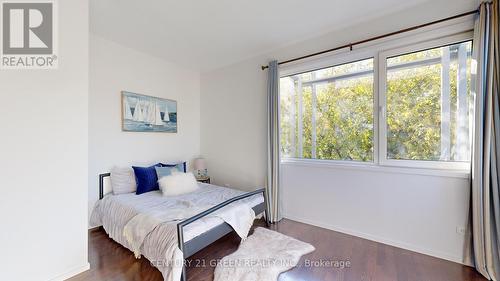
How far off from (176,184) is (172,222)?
955 mm

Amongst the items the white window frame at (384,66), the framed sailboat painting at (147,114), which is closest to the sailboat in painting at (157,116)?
the framed sailboat painting at (147,114)

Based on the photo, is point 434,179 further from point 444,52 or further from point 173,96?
point 173,96

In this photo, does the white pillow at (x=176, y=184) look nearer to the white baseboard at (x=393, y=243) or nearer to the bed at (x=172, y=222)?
the bed at (x=172, y=222)

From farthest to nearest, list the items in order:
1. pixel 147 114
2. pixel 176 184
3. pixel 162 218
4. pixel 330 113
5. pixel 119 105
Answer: pixel 147 114 → pixel 119 105 → pixel 330 113 → pixel 176 184 → pixel 162 218

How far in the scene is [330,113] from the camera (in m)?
2.90

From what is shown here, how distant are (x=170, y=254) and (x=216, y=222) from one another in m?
0.50

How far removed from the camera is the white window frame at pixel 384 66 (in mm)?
2004

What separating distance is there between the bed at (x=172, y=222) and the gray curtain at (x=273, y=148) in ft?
0.74

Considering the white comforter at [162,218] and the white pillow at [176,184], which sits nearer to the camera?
the white comforter at [162,218]

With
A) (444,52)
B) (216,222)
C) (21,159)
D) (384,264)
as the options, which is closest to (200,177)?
(216,222)

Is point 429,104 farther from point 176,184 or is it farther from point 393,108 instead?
point 176,184

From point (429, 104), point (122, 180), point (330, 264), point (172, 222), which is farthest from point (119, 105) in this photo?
point (429, 104)

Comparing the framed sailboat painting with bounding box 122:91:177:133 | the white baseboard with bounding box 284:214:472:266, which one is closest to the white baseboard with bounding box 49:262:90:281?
the framed sailboat painting with bounding box 122:91:177:133

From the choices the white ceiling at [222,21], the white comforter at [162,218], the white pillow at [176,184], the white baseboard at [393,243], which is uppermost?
the white ceiling at [222,21]
